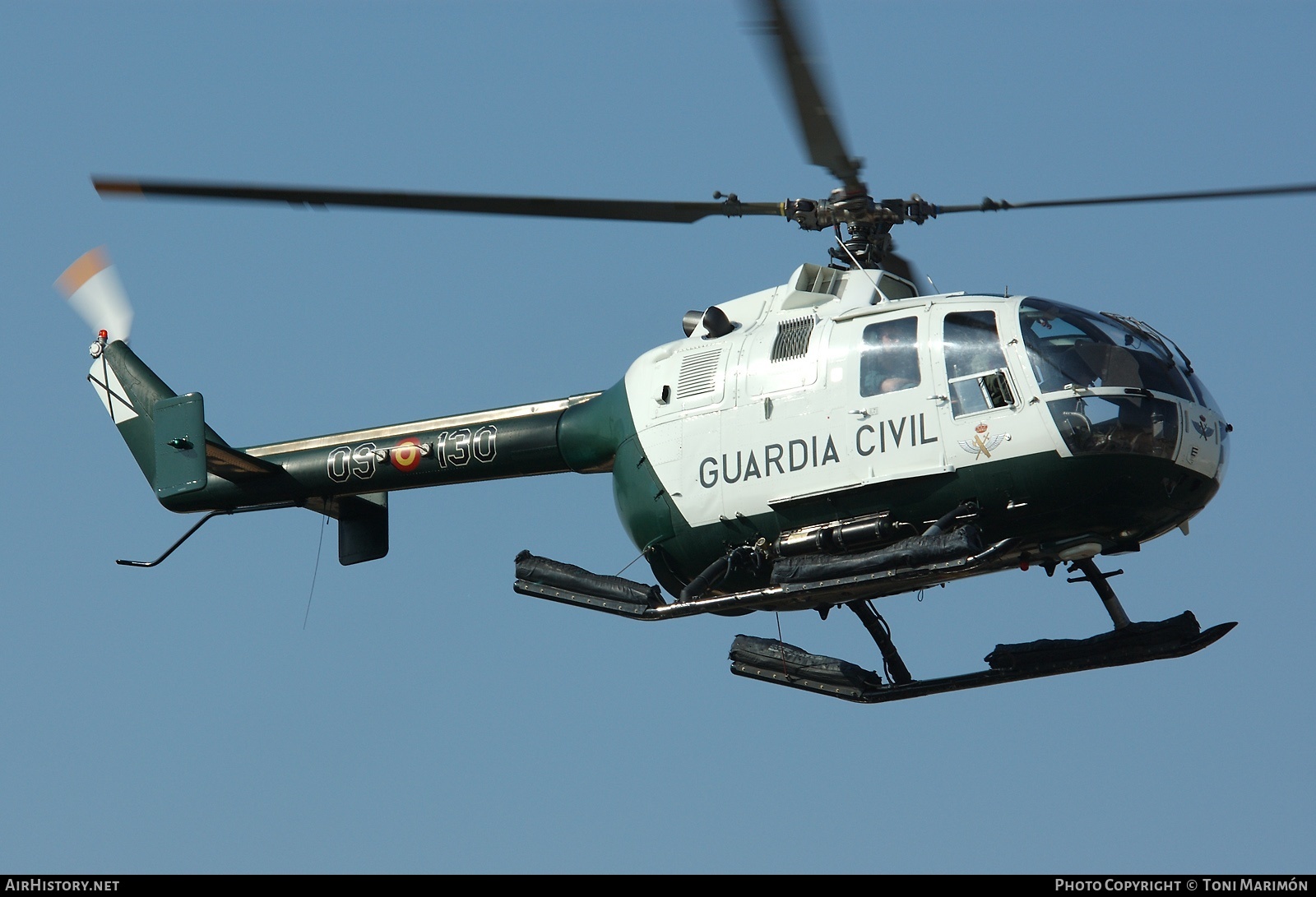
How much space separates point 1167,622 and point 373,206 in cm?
900

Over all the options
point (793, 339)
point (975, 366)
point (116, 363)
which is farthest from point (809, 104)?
point (116, 363)

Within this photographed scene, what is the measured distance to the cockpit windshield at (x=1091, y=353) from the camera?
17.2 metres

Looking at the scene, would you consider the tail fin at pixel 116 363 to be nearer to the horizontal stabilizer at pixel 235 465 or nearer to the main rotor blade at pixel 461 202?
the horizontal stabilizer at pixel 235 465

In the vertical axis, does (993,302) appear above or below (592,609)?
above

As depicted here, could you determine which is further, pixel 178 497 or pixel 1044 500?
pixel 178 497

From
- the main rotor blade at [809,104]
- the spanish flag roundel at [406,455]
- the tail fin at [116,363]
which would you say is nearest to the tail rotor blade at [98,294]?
the tail fin at [116,363]

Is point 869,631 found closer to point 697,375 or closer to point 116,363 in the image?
point 697,375

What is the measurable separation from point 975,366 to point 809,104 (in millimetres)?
Result: 3331

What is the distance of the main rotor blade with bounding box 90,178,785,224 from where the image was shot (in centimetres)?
1764

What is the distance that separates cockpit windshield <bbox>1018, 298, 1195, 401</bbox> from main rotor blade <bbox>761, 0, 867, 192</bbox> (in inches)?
88.6

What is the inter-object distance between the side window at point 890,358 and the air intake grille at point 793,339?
2.34 ft

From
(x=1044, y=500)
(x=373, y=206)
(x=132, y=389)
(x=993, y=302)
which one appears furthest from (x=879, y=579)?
(x=132, y=389)

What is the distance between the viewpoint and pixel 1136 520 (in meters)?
17.5
